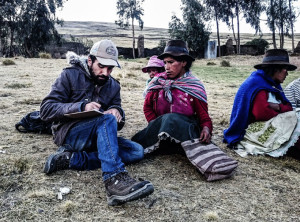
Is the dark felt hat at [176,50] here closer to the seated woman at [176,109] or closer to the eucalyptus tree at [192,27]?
the seated woman at [176,109]

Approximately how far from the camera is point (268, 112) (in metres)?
3.72

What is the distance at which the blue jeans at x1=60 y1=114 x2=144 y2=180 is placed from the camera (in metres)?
2.70

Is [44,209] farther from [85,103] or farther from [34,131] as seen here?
[34,131]

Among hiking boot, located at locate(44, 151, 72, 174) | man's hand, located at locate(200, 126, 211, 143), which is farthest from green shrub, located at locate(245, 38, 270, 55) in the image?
hiking boot, located at locate(44, 151, 72, 174)

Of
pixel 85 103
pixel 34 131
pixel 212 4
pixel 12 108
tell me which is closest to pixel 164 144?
pixel 85 103

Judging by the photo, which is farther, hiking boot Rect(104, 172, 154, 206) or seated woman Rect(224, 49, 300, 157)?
seated woman Rect(224, 49, 300, 157)

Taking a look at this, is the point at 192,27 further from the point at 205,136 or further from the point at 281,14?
the point at 205,136

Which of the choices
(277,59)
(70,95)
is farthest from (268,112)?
(70,95)

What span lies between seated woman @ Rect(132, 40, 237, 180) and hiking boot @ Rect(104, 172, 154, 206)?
80 centimetres

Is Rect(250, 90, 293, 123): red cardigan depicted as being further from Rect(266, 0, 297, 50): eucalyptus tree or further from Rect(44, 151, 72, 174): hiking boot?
Rect(266, 0, 297, 50): eucalyptus tree

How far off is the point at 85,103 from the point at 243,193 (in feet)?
5.81

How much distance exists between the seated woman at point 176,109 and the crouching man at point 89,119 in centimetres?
35

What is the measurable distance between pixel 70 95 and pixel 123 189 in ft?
4.24

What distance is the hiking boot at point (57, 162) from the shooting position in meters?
2.90
